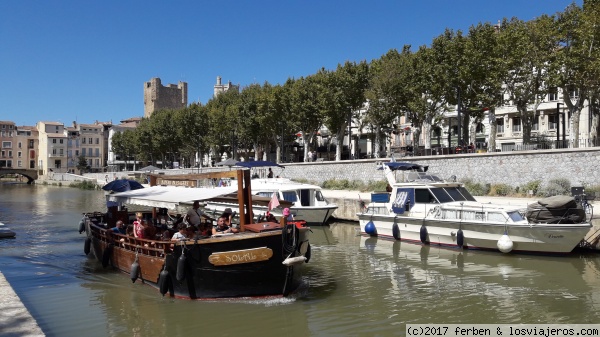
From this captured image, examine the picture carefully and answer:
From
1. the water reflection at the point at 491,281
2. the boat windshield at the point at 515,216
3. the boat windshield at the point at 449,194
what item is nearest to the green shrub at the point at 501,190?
the boat windshield at the point at 449,194

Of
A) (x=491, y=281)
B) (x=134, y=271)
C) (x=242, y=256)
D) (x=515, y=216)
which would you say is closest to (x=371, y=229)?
(x=515, y=216)

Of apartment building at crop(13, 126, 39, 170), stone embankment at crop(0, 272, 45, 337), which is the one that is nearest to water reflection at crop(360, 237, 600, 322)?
stone embankment at crop(0, 272, 45, 337)

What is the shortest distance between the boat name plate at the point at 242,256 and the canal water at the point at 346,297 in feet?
3.65

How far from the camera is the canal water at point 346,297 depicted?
457 inches

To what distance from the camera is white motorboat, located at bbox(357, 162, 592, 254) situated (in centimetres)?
1834

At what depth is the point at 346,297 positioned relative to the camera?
13.8 meters

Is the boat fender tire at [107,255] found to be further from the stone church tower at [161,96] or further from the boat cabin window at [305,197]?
the stone church tower at [161,96]

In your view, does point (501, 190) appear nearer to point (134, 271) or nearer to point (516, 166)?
point (516, 166)

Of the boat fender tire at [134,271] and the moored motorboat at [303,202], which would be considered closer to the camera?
the boat fender tire at [134,271]

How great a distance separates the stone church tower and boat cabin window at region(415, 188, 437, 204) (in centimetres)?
12882

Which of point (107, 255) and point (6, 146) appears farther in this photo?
point (6, 146)

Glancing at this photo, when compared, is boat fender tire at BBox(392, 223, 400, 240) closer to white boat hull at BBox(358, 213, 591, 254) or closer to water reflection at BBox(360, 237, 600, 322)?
white boat hull at BBox(358, 213, 591, 254)

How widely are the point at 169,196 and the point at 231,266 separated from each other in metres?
4.96

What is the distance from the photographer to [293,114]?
5634 cm
